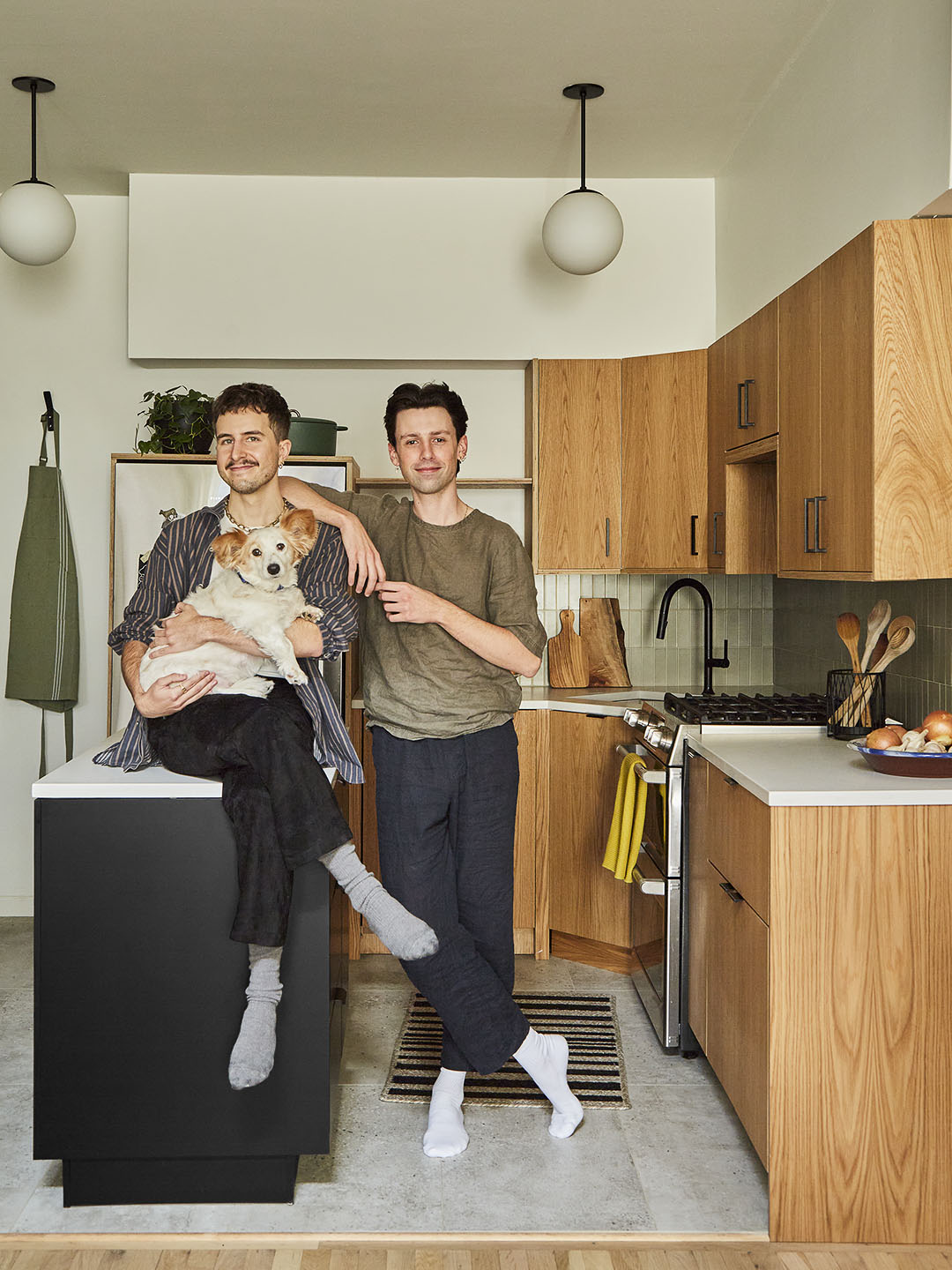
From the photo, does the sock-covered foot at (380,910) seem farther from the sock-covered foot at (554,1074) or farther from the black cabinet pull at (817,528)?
the black cabinet pull at (817,528)

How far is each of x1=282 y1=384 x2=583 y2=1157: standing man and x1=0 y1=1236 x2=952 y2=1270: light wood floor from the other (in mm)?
378

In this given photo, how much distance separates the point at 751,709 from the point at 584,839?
90cm

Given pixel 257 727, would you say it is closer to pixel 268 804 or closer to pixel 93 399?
pixel 268 804

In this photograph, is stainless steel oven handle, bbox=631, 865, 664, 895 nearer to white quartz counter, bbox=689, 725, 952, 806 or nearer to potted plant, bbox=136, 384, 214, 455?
white quartz counter, bbox=689, 725, 952, 806

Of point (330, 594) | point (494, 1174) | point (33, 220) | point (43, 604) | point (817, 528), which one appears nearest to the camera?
point (330, 594)

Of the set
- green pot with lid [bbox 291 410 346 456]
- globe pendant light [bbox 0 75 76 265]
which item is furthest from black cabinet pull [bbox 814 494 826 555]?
globe pendant light [bbox 0 75 76 265]

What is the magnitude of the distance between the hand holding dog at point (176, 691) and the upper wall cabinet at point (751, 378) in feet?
5.67

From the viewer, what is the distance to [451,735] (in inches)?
97.7

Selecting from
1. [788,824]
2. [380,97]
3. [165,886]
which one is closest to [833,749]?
[788,824]

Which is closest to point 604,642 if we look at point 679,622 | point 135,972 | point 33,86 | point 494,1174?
point 679,622

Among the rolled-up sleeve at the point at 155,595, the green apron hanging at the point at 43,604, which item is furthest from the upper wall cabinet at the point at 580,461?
the rolled-up sleeve at the point at 155,595

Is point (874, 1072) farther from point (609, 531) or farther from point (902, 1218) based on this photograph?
point (609, 531)

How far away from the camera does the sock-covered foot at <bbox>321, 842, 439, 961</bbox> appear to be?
2.18 m

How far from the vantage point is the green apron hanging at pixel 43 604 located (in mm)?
4152
